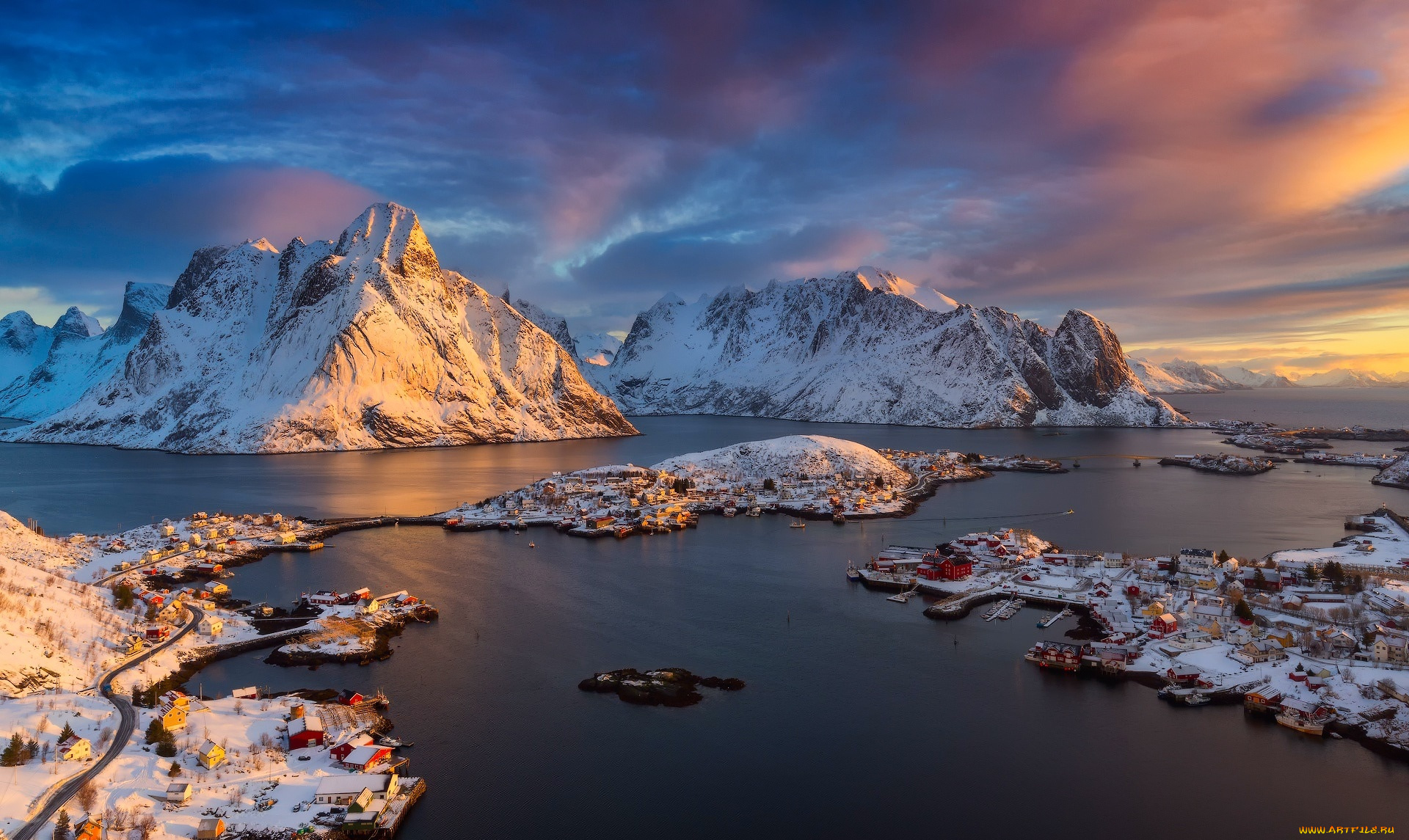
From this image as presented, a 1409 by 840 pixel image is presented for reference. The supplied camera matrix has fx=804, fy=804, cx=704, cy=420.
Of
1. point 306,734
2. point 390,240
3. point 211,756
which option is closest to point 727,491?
point 306,734

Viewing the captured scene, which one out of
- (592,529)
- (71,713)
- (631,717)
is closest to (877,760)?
(631,717)

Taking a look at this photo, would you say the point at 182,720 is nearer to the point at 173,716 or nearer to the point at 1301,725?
the point at 173,716

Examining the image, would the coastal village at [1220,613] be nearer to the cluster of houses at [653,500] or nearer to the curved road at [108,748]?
the cluster of houses at [653,500]

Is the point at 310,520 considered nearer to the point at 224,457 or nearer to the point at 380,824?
the point at 380,824

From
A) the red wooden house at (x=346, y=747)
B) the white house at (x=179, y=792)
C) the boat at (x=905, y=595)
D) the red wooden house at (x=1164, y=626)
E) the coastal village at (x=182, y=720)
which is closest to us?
the coastal village at (x=182, y=720)

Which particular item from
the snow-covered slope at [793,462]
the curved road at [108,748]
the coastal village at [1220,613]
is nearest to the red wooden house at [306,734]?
the curved road at [108,748]
